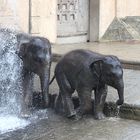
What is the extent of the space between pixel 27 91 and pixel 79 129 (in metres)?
1.07

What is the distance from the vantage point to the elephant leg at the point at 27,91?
20.5ft

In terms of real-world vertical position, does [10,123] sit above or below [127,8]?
below

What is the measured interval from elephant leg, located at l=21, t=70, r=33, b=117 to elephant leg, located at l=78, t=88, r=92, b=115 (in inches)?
28.5

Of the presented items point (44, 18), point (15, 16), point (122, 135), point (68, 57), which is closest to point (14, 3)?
point (15, 16)

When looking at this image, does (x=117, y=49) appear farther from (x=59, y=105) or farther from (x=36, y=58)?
(x=36, y=58)

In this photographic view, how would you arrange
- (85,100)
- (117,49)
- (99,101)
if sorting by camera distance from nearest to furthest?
(85,100) → (99,101) → (117,49)

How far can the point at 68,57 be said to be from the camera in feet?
19.7

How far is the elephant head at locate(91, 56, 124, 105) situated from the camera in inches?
218

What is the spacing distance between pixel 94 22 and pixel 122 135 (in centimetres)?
874

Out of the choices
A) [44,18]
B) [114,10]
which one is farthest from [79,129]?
[114,10]

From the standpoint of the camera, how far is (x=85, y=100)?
5.79m

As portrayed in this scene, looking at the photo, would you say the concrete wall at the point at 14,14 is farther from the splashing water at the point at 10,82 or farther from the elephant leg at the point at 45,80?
the elephant leg at the point at 45,80

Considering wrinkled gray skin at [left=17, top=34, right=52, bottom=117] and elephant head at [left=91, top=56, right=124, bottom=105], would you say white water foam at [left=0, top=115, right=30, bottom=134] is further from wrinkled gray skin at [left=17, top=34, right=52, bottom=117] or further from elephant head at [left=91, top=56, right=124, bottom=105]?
elephant head at [left=91, top=56, right=124, bottom=105]

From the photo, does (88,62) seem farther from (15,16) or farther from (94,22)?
(94,22)
